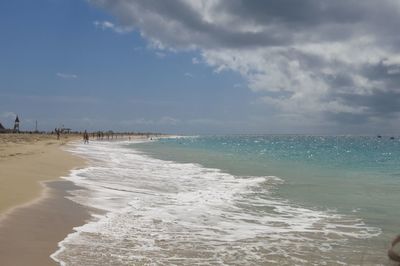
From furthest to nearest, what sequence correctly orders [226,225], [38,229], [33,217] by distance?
[226,225] < [33,217] < [38,229]

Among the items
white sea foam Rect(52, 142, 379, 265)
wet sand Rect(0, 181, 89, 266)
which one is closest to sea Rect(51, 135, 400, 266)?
white sea foam Rect(52, 142, 379, 265)

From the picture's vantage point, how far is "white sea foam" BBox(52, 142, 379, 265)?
7348 mm

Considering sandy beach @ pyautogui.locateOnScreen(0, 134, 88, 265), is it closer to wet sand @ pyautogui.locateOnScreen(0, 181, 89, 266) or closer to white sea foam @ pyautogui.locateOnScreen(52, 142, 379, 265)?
wet sand @ pyautogui.locateOnScreen(0, 181, 89, 266)

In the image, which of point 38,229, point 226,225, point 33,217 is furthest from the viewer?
point 226,225

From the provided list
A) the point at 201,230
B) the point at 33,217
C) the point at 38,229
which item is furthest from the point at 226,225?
the point at 33,217

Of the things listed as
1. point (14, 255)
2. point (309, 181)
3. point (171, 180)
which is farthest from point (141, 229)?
point (309, 181)

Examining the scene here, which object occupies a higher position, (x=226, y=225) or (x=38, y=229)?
(x=38, y=229)

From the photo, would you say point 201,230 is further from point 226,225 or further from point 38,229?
point 38,229

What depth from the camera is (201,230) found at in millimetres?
9516

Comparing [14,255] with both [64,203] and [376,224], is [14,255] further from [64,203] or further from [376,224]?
[376,224]

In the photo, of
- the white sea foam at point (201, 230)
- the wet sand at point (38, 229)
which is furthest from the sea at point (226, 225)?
the wet sand at point (38, 229)

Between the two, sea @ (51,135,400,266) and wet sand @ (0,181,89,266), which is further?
sea @ (51,135,400,266)

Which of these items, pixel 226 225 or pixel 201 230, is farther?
pixel 226 225

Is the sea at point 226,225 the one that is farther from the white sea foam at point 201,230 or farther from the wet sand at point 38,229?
the wet sand at point 38,229
